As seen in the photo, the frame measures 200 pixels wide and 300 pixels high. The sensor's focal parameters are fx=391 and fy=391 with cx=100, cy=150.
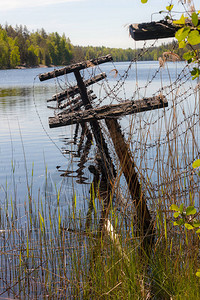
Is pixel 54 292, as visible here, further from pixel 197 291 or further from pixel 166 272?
pixel 197 291

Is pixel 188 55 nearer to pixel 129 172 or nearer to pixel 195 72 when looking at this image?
pixel 195 72

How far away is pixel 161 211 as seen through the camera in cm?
327

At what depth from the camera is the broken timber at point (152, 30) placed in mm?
2658

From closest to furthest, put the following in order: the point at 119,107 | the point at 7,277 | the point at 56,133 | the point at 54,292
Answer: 1. the point at 54,292
2. the point at 7,277
3. the point at 119,107
4. the point at 56,133

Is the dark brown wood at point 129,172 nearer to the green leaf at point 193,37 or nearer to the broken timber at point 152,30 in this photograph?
the broken timber at point 152,30

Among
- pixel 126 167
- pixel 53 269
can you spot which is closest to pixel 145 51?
pixel 126 167

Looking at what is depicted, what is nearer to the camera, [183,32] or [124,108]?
[183,32]

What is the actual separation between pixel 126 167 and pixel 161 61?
1101mm

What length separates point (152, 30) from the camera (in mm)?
2750

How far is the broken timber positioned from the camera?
8.72 ft

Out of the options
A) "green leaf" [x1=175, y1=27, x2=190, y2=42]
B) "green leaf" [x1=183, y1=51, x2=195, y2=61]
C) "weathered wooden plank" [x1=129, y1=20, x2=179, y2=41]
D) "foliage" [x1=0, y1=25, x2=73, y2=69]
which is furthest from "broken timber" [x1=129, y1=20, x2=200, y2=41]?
"foliage" [x1=0, y1=25, x2=73, y2=69]

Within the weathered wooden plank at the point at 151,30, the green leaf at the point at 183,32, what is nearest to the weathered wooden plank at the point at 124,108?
the weathered wooden plank at the point at 151,30

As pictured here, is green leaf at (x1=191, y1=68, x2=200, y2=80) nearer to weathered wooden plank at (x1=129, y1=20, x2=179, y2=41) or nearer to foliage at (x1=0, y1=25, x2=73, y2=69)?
weathered wooden plank at (x1=129, y1=20, x2=179, y2=41)

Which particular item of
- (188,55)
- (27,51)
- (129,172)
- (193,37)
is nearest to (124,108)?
(129,172)
